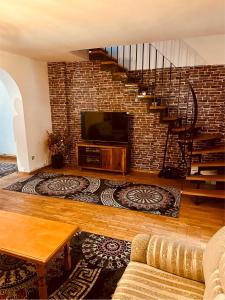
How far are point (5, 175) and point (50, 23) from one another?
3439 mm

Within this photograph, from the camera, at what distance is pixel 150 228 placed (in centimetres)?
290

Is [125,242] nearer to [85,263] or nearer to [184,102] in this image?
[85,263]

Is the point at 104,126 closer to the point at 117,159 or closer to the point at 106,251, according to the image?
the point at 117,159

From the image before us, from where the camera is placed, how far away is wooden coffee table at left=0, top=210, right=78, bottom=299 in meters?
1.73

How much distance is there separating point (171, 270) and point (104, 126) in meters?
3.89

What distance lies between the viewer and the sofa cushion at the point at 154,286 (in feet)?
4.23

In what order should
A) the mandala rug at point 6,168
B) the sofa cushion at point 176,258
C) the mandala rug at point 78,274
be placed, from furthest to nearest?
the mandala rug at point 6,168 < the mandala rug at point 78,274 < the sofa cushion at point 176,258

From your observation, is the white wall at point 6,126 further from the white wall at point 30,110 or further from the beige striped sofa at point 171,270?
the beige striped sofa at point 171,270

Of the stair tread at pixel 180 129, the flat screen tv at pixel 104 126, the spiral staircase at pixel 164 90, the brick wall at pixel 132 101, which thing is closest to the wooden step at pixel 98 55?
the spiral staircase at pixel 164 90

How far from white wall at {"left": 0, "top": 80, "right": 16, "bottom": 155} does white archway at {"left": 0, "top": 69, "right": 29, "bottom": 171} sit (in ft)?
3.98

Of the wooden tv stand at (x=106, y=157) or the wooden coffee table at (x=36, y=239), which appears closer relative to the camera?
the wooden coffee table at (x=36, y=239)

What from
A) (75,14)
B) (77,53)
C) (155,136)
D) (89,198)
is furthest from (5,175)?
(75,14)

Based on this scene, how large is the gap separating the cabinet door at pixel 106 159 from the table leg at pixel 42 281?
3374 millimetres

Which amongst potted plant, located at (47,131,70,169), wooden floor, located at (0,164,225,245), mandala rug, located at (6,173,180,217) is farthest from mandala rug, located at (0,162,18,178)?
wooden floor, located at (0,164,225,245)
